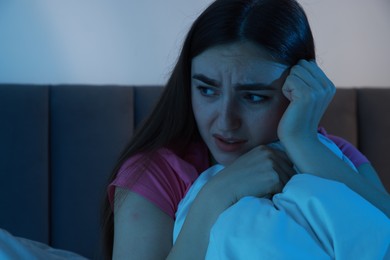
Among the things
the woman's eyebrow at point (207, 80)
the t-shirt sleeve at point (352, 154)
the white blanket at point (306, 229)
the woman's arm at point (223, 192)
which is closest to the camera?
the white blanket at point (306, 229)

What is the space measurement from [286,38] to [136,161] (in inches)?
15.1

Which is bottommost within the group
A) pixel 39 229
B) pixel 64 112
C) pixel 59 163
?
pixel 39 229

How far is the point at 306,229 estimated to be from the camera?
603mm

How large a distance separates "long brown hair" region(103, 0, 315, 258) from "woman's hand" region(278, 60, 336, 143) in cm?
4

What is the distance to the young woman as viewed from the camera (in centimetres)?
79

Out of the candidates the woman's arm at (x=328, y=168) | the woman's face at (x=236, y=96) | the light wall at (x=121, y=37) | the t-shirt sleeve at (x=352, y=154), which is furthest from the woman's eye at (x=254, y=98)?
the light wall at (x=121, y=37)

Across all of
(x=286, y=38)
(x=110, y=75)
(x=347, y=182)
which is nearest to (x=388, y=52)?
(x=110, y=75)

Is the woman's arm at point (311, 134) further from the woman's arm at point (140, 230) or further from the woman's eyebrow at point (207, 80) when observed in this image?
the woman's arm at point (140, 230)

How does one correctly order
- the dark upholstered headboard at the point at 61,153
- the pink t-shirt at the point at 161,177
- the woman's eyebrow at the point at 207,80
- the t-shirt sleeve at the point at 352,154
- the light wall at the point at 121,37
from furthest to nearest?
the light wall at the point at 121,37
the dark upholstered headboard at the point at 61,153
the t-shirt sleeve at the point at 352,154
the pink t-shirt at the point at 161,177
the woman's eyebrow at the point at 207,80

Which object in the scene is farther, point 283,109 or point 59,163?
point 59,163

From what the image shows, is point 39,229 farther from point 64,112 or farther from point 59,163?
point 64,112

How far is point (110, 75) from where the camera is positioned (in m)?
1.81

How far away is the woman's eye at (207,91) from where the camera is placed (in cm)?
90

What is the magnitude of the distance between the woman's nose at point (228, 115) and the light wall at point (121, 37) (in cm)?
99
